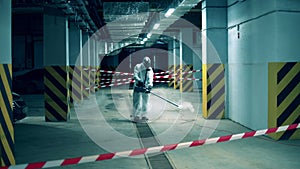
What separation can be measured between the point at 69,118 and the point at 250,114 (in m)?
5.01

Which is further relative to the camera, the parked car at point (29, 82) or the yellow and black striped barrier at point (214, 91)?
the parked car at point (29, 82)

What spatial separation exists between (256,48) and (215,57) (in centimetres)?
210

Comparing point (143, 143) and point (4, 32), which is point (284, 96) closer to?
point (143, 143)

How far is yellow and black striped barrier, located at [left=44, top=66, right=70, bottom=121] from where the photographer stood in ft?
33.8

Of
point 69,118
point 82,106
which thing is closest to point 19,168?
point 69,118

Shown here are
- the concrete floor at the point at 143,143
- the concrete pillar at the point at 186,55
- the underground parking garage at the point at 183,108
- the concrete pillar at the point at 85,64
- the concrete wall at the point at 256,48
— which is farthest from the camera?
Result: the concrete pillar at the point at 186,55

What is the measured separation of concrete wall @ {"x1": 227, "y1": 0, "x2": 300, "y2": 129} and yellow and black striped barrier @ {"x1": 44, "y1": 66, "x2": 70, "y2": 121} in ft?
14.6

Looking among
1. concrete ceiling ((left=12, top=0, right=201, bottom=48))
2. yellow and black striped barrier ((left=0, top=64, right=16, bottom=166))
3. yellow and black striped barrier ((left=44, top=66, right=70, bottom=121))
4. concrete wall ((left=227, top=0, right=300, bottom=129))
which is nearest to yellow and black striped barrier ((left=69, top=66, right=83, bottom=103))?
concrete ceiling ((left=12, top=0, right=201, bottom=48))

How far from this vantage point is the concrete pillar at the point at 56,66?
10.3 metres

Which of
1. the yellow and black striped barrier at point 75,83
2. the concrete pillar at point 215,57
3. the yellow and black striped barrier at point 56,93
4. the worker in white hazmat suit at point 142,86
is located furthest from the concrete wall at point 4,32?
the yellow and black striped barrier at point 75,83

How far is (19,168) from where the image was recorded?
3.80 m

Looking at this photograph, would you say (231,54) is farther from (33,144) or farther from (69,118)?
(33,144)

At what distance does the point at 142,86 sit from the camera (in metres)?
10.4

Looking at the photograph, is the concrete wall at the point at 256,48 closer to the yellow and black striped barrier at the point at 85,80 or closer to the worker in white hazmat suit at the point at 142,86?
the worker in white hazmat suit at the point at 142,86
